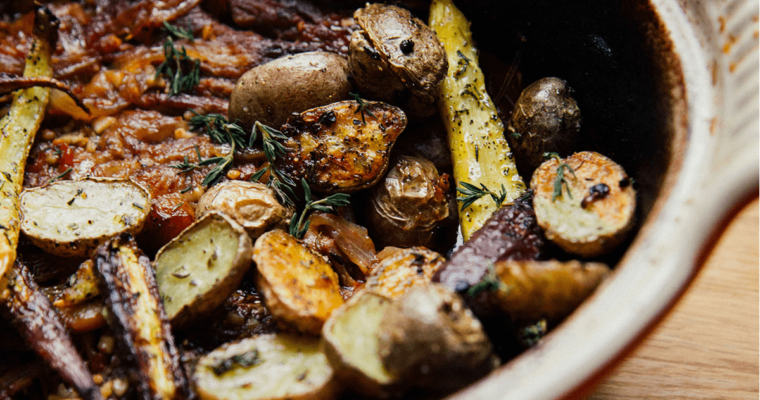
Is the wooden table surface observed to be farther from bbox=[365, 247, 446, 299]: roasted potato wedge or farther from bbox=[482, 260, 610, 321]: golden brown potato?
bbox=[365, 247, 446, 299]: roasted potato wedge

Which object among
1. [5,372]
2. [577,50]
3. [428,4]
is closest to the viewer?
[5,372]

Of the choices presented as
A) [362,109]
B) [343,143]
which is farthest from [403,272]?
[362,109]

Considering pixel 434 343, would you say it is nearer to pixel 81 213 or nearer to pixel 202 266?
pixel 202 266

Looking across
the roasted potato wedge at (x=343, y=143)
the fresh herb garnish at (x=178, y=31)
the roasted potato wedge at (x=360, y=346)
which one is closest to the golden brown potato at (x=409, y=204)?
the roasted potato wedge at (x=343, y=143)

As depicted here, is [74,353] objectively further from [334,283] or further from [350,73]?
[350,73]

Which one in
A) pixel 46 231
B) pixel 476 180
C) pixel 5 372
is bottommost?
pixel 5 372

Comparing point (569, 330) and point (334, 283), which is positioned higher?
point (569, 330)

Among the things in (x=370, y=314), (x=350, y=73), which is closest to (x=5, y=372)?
(x=370, y=314)

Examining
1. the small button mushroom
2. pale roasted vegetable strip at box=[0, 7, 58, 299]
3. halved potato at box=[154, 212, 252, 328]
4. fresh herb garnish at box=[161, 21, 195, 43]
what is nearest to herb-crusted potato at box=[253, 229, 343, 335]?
halved potato at box=[154, 212, 252, 328]
